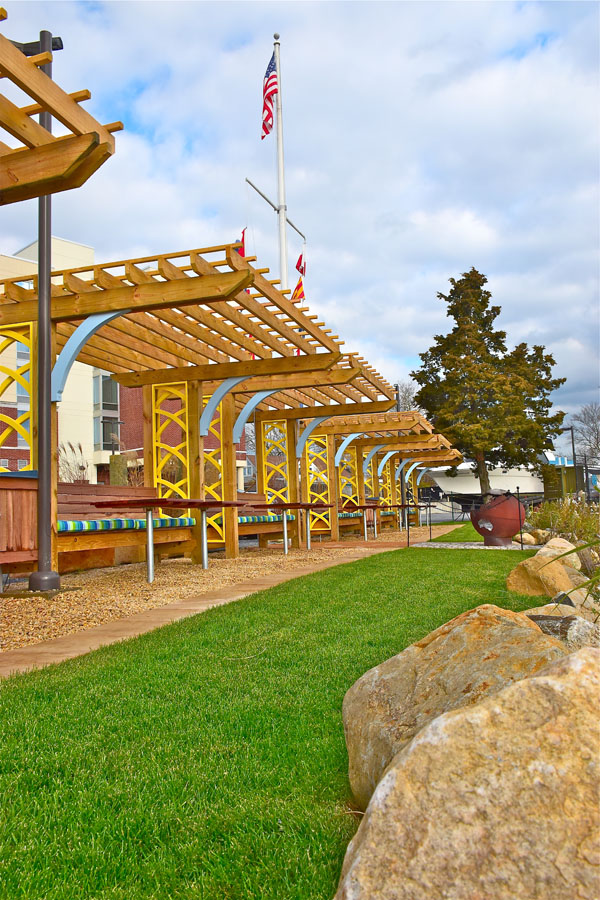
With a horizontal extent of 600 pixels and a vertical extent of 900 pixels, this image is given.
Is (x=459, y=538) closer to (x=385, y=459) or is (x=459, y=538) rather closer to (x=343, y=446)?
(x=343, y=446)

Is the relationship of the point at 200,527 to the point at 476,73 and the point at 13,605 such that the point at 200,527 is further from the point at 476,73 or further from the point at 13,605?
the point at 476,73

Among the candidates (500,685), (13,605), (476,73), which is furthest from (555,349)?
(500,685)

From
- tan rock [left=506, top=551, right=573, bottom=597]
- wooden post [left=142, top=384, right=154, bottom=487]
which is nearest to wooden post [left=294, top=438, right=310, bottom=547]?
wooden post [left=142, top=384, right=154, bottom=487]

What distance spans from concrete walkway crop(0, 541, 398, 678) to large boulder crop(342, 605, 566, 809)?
2661mm

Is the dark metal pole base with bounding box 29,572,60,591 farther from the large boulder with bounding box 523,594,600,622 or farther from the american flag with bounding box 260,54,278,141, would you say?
the american flag with bounding box 260,54,278,141

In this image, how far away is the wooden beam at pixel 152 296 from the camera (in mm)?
7887

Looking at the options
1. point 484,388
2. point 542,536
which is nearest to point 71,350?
point 542,536

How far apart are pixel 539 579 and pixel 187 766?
4866mm

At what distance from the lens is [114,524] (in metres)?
Result: 8.70

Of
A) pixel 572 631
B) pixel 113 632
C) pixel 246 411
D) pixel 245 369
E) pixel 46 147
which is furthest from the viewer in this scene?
pixel 246 411

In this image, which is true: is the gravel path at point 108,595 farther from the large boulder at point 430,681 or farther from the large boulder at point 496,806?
the large boulder at point 496,806

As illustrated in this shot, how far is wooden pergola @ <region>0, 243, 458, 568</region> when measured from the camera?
26.6 ft

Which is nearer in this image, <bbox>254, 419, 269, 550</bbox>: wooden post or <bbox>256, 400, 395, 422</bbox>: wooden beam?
<bbox>256, 400, 395, 422</bbox>: wooden beam

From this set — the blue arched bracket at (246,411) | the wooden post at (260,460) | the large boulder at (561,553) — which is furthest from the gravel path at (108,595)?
the wooden post at (260,460)
